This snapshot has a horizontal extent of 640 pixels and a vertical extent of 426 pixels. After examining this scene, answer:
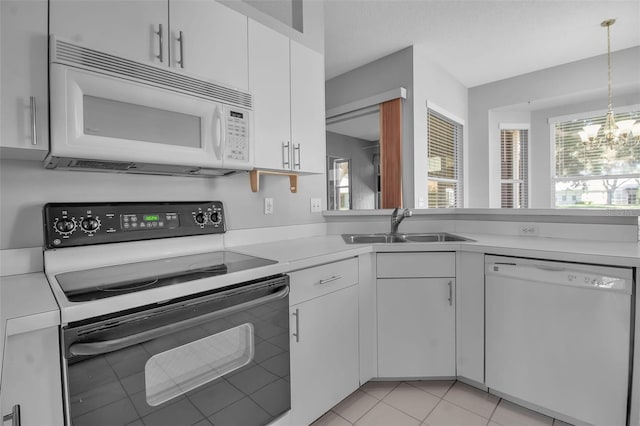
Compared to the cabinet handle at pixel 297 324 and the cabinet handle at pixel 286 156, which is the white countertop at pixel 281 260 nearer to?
the cabinet handle at pixel 297 324

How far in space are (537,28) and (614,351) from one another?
3228 mm

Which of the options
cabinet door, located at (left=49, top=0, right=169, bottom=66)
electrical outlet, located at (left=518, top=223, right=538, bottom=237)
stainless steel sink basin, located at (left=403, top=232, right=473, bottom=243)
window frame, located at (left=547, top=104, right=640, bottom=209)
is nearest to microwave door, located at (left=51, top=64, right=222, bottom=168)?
cabinet door, located at (left=49, top=0, right=169, bottom=66)

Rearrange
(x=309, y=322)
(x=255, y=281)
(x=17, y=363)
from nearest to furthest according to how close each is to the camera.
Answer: (x=17, y=363) < (x=255, y=281) < (x=309, y=322)

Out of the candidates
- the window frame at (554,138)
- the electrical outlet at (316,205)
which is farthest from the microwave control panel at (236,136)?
the window frame at (554,138)

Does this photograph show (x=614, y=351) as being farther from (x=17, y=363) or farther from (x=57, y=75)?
(x=57, y=75)

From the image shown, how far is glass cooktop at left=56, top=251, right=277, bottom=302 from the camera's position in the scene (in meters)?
0.95

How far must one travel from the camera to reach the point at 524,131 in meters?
4.65

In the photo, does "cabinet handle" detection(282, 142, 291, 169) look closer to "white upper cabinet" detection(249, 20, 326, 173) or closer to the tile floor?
"white upper cabinet" detection(249, 20, 326, 173)

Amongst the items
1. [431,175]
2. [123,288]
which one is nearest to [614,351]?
[123,288]

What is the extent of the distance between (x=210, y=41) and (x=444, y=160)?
11.7 feet

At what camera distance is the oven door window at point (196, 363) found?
97 cm

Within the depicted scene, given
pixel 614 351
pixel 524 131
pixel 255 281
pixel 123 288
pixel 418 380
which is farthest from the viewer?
pixel 524 131

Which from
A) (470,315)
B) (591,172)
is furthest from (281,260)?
(591,172)

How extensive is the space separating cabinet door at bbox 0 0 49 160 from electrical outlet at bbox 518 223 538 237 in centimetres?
258
